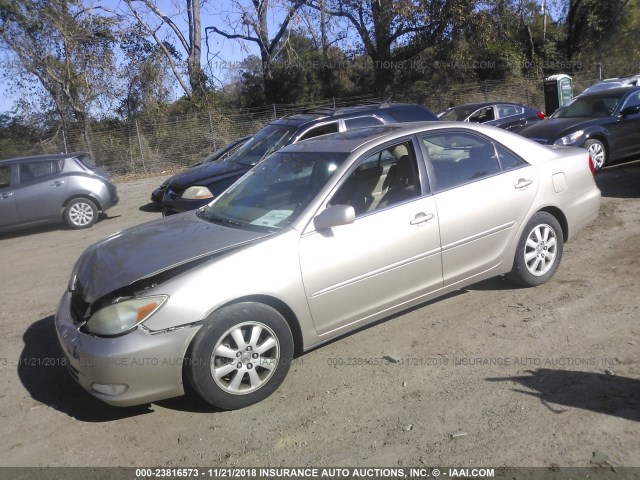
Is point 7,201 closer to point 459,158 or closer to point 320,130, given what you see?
point 320,130

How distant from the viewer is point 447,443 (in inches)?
129

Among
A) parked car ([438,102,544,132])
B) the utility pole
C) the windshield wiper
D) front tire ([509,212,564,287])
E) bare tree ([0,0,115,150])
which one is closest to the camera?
the windshield wiper

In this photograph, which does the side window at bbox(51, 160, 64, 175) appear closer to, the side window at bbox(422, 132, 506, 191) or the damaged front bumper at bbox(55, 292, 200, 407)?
the damaged front bumper at bbox(55, 292, 200, 407)

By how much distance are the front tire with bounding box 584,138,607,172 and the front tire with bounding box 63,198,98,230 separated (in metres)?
9.13

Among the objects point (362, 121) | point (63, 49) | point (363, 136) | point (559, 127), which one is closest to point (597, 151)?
point (559, 127)

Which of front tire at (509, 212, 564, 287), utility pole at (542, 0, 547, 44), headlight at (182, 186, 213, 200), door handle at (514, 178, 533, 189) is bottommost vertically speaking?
front tire at (509, 212, 564, 287)

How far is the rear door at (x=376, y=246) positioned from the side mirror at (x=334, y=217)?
0.19ft

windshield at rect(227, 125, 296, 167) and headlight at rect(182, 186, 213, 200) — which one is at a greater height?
windshield at rect(227, 125, 296, 167)

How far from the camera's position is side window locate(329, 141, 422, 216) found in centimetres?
443

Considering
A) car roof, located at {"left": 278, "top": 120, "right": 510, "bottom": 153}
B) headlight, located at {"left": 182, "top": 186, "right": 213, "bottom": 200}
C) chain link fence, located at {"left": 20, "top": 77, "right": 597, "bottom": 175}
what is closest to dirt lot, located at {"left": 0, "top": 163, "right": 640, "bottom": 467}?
car roof, located at {"left": 278, "top": 120, "right": 510, "bottom": 153}

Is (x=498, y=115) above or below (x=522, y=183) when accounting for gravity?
above

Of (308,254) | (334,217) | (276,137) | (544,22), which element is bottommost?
(308,254)

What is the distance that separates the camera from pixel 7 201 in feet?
34.3

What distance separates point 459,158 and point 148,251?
2702 millimetres
